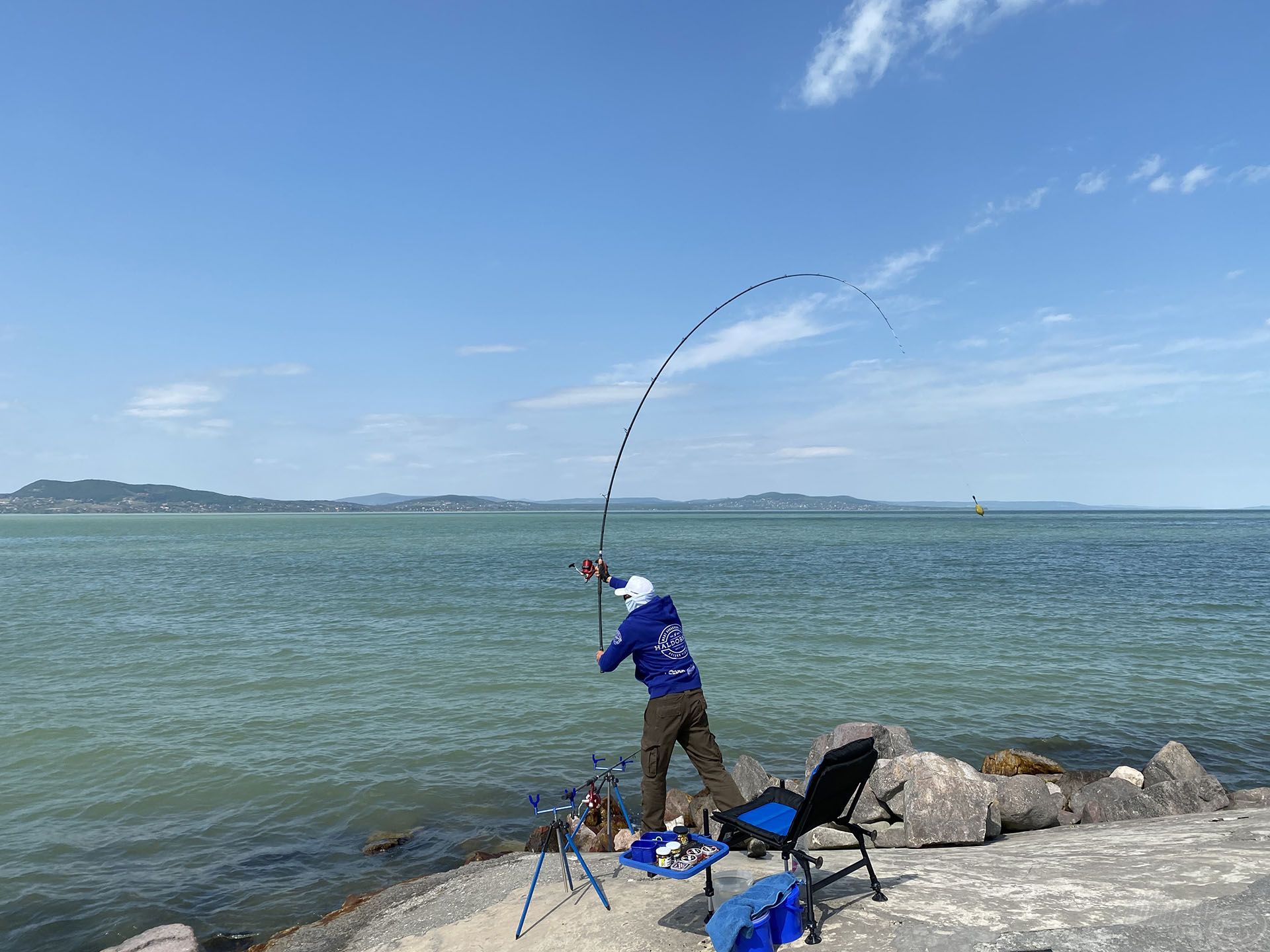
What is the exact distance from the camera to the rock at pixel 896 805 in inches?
322

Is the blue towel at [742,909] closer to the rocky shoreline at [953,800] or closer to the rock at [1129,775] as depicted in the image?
the rocky shoreline at [953,800]

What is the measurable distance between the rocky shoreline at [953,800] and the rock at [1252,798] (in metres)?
0.02

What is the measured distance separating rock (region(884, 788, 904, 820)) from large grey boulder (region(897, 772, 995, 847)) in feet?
1.08

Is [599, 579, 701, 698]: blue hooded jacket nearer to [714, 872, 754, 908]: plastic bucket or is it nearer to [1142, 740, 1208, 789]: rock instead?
[714, 872, 754, 908]: plastic bucket

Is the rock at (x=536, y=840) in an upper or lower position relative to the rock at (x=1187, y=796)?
lower

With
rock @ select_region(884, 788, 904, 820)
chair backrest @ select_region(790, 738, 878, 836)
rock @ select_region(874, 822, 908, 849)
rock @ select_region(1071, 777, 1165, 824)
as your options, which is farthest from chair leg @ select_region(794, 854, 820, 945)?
rock @ select_region(1071, 777, 1165, 824)

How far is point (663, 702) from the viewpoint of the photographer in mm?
5938

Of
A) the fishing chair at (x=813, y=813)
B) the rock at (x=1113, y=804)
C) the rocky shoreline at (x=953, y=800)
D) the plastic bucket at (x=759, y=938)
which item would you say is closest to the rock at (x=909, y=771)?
the rocky shoreline at (x=953, y=800)

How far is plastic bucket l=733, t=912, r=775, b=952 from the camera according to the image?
4441 mm

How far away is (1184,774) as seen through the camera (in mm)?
9367

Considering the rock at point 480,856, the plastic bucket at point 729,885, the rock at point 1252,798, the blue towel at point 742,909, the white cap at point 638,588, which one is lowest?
the rock at point 480,856

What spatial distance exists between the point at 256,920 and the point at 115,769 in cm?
574

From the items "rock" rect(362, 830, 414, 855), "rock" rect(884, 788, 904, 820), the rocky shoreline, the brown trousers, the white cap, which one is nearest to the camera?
the brown trousers

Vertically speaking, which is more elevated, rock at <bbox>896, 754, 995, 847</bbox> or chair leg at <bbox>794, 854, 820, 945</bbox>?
chair leg at <bbox>794, 854, 820, 945</bbox>
